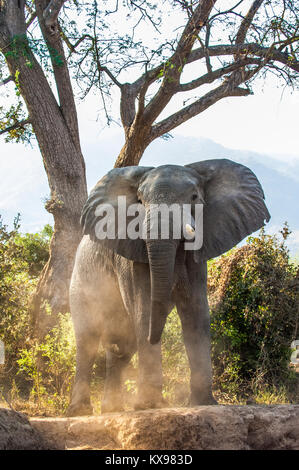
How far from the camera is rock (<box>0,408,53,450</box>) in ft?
13.1

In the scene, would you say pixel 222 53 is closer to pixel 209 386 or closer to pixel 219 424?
pixel 209 386

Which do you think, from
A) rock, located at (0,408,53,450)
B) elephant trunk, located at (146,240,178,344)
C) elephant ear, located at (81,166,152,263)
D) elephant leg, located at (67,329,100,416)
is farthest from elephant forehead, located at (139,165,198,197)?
elephant leg, located at (67,329,100,416)

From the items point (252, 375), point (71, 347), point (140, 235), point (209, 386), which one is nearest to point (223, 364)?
point (252, 375)

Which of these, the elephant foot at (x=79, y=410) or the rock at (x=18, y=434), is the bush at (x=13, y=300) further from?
the rock at (x=18, y=434)

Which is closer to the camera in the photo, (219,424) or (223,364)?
(219,424)

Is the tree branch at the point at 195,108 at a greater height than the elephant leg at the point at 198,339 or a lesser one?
greater

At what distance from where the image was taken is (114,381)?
6.58m

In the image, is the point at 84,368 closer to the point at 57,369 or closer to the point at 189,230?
the point at 57,369

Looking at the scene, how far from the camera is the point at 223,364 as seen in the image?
27.9 ft

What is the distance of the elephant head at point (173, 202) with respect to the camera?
172 inches

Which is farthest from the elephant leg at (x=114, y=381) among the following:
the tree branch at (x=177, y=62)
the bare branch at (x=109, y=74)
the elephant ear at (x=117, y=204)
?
the bare branch at (x=109, y=74)

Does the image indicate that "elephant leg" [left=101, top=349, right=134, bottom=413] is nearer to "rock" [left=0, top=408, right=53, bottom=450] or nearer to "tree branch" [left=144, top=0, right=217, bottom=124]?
"rock" [left=0, top=408, right=53, bottom=450]

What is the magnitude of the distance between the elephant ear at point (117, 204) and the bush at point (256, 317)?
3916mm

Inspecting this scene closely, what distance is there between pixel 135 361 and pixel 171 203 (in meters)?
4.25
